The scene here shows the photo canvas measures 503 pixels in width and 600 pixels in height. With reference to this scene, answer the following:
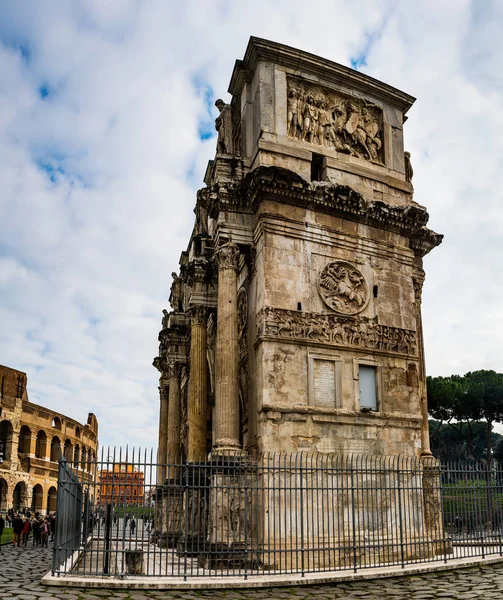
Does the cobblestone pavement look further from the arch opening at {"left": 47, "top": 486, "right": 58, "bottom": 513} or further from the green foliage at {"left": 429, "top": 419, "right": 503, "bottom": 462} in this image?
the arch opening at {"left": 47, "top": 486, "right": 58, "bottom": 513}

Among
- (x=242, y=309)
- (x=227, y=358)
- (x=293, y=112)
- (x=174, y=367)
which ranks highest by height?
(x=293, y=112)

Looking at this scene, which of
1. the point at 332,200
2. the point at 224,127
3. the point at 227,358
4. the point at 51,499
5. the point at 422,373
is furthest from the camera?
the point at 51,499

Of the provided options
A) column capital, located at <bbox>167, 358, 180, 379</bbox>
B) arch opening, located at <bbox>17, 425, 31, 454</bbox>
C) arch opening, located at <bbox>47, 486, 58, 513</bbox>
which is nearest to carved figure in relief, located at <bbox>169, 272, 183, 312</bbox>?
column capital, located at <bbox>167, 358, 180, 379</bbox>

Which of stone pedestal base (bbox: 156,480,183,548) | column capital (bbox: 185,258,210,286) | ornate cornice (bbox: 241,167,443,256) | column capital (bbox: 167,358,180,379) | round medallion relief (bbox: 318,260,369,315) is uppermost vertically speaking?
ornate cornice (bbox: 241,167,443,256)

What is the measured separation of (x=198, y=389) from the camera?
1945 centimetres

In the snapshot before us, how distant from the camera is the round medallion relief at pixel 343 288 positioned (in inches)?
639

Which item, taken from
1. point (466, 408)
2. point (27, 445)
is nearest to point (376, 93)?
point (466, 408)

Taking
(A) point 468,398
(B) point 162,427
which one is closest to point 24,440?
(B) point 162,427

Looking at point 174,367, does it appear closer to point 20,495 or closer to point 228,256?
point 228,256

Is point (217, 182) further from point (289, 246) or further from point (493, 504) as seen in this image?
point (493, 504)

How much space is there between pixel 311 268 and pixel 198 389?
18.8 ft

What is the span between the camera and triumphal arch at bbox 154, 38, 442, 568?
15.1 metres

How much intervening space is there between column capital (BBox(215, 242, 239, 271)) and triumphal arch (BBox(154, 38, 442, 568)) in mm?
30

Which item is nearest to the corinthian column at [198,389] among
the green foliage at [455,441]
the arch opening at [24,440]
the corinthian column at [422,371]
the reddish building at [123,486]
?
the reddish building at [123,486]
